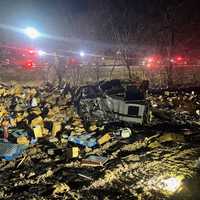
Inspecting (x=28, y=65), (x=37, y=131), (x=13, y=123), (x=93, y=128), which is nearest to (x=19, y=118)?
(x=13, y=123)

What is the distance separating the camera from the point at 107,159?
7.89m

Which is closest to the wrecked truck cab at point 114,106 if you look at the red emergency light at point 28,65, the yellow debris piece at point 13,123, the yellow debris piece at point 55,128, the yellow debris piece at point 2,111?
the yellow debris piece at point 55,128

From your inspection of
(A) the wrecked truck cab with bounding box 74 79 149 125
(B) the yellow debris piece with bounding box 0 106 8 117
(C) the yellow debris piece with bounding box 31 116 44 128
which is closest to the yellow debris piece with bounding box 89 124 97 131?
(A) the wrecked truck cab with bounding box 74 79 149 125

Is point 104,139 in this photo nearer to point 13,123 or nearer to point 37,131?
point 37,131

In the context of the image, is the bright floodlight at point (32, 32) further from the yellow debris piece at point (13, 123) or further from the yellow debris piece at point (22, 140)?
the yellow debris piece at point (22, 140)

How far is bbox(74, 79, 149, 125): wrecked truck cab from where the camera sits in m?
10.9

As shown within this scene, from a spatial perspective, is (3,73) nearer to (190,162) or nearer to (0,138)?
(0,138)

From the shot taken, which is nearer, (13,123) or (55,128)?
(55,128)

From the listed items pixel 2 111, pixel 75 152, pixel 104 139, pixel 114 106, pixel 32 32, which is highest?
pixel 32 32

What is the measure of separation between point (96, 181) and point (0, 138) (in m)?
3.98

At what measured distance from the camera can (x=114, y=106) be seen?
36.7ft

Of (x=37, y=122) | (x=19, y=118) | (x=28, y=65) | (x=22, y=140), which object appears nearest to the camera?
(x=22, y=140)

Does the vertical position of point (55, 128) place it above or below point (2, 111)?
below

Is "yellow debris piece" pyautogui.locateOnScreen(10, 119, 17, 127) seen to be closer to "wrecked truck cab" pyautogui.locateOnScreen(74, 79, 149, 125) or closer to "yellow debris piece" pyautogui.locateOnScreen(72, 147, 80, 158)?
"wrecked truck cab" pyautogui.locateOnScreen(74, 79, 149, 125)
